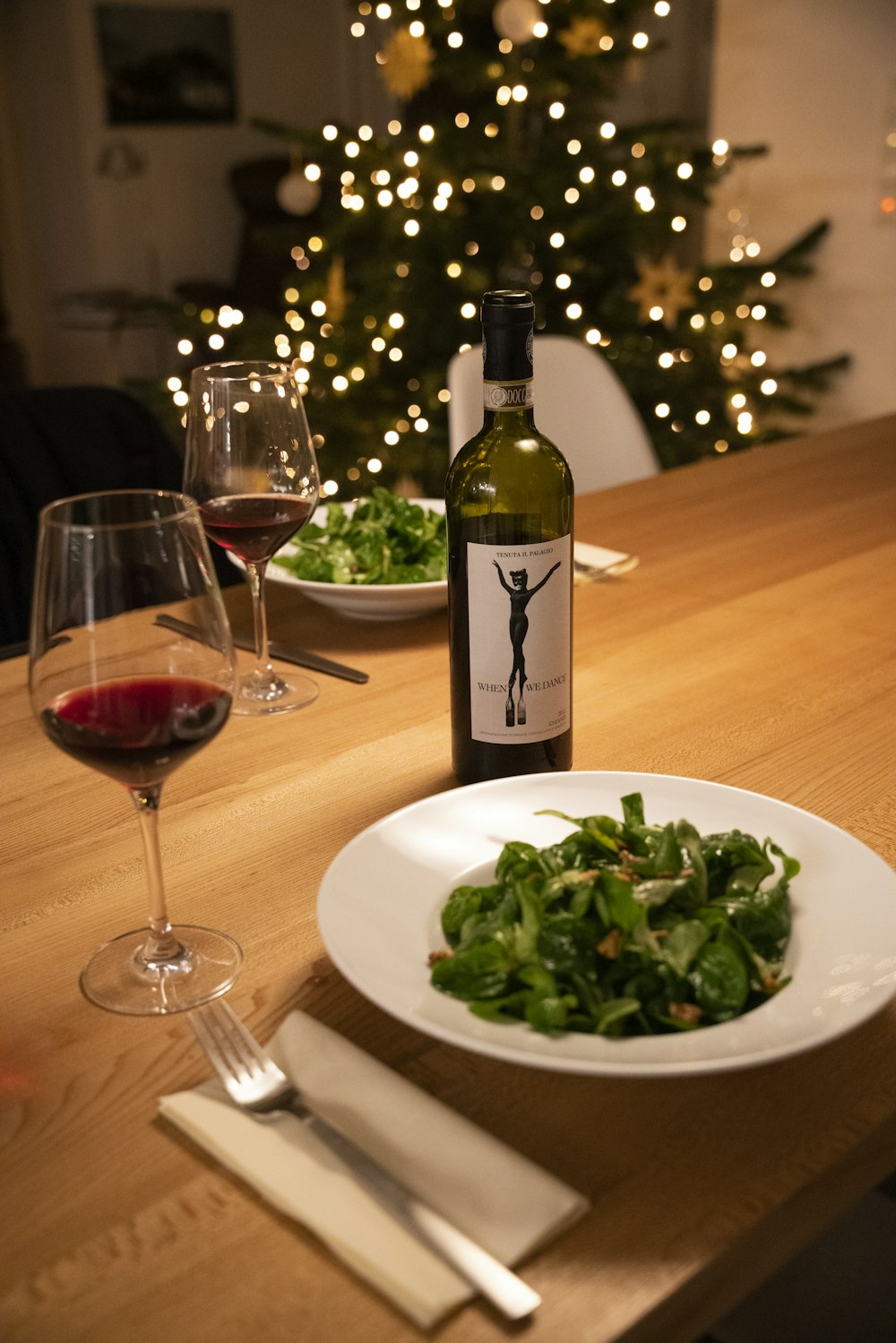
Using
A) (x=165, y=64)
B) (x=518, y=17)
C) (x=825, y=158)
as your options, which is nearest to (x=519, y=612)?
(x=518, y=17)

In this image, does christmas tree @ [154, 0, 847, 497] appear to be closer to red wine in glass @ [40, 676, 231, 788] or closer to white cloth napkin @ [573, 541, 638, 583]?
white cloth napkin @ [573, 541, 638, 583]

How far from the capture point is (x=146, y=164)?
6.72m

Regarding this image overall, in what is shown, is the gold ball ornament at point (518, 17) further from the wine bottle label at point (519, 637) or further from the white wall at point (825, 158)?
the wine bottle label at point (519, 637)

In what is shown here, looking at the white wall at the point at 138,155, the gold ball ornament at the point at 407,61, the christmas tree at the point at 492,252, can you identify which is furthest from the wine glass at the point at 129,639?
the white wall at the point at 138,155

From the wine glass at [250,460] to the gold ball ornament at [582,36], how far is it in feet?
8.21

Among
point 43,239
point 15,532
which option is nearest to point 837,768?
point 15,532

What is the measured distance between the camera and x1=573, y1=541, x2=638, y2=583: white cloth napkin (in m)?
1.37

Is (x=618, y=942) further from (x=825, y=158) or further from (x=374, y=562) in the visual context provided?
(x=825, y=158)

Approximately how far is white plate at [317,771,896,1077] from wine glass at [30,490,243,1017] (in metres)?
0.13

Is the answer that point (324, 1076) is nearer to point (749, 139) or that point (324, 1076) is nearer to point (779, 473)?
point (779, 473)

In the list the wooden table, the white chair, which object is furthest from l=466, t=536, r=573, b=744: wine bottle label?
the white chair

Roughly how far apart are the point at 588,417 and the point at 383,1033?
1.68m

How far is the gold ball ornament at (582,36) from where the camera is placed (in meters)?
3.15

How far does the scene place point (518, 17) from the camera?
2.85 metres
